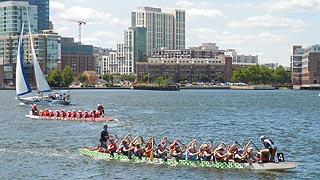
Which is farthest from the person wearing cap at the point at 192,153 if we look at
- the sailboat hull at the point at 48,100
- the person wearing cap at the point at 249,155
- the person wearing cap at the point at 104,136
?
the sailboat hull at the point at 48,100

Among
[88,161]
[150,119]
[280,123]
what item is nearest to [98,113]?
[150,119]

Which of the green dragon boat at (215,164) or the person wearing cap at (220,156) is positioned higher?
the person wearing cap at (220,156)

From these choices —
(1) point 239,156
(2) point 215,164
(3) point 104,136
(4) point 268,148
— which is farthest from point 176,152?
(4) point 268,148

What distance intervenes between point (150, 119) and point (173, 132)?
74.8ft

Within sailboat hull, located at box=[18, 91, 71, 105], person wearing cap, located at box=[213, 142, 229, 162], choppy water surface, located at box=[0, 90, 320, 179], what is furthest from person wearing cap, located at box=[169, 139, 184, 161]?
sailboat hull, located at box=[18, 91, 71, 105]

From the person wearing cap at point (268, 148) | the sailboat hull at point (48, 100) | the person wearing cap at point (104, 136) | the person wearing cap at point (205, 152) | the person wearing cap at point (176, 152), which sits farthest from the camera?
the sailboat hull at point (48, 100)

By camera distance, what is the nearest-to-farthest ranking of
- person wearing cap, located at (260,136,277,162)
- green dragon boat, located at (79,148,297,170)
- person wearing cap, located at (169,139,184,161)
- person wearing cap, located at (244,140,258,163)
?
person wearing cap, located at (260,136,277,162), green dragon boat, located at (79,148,297,170), person wearing cap, located at (244,140,258,163), person wearing cap, located at (169,139,184,161)

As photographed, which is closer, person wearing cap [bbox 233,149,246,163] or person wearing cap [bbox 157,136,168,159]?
person wearing cap [bbox 233,149,246,163]

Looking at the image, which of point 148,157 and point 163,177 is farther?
point 148,157

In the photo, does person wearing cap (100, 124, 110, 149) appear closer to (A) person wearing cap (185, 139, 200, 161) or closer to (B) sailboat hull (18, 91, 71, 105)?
(A) person wearing cap (185, 139, 200, 161)

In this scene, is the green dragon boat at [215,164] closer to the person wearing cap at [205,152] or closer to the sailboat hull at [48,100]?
the person wearing cap at [205,152]

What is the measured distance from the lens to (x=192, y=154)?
53062 mm

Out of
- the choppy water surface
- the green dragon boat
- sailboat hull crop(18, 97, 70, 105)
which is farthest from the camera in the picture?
sailboat hull crop(18, 97, 70, 105)

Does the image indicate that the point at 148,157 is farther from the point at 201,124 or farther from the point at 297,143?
the point at 201,124
